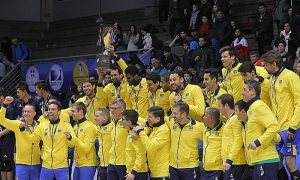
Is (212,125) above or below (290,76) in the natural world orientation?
below

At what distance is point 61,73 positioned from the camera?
807 inches

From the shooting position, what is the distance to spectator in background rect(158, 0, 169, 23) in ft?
71.1

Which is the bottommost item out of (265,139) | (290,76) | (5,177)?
(5,177)

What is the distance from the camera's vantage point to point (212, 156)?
414 inches

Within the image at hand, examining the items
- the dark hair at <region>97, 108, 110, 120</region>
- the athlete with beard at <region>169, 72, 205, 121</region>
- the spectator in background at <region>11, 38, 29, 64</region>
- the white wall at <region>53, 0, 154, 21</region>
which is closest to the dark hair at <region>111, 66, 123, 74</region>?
the dark hair at <region>97, 108, 110, 120</region>

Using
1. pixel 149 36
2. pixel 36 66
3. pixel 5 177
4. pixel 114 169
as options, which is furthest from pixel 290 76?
pixel 36 66

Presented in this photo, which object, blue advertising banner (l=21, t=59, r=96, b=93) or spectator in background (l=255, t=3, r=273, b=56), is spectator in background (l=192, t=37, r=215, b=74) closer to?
spectator in background (l=255, t=3, r=273, b=56)

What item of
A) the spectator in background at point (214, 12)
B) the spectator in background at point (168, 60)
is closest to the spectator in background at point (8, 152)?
the spectator in background at point (168, 60)

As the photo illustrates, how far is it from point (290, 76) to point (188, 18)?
9216 millimetres

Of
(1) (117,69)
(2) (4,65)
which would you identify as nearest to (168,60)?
(1) (117,69)

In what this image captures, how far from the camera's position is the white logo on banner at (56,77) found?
67.2ft

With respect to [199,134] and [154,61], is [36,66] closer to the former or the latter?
[154,61]

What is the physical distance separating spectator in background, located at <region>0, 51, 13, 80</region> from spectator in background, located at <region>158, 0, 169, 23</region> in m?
5.36

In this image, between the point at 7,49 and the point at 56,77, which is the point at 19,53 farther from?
the point at 56,77
